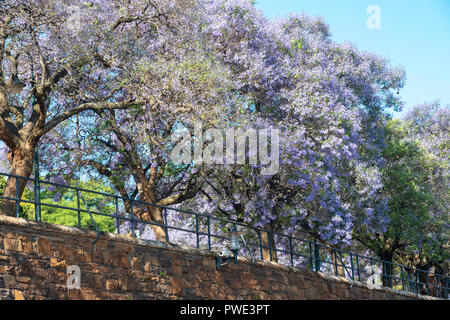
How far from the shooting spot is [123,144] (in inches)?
774

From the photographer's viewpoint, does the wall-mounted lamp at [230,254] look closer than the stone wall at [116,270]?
No

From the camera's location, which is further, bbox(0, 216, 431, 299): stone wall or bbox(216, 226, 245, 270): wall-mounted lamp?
bbox(216, 226, 245, 270): wall-mounted lamp

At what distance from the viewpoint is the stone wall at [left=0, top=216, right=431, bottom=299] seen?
12086mm

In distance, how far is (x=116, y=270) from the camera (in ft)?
45.7

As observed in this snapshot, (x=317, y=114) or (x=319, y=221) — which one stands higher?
(x=317, y=114)

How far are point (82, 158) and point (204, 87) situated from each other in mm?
5338

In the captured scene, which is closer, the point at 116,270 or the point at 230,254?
the point at 116,270

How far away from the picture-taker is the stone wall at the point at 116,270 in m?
12.1

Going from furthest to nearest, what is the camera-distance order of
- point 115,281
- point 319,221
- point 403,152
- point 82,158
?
point 403,152 → point 319,221 → point 82,158 → point 115,281

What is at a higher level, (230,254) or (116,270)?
(230,254)

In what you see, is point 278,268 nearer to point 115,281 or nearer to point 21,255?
point 115,281

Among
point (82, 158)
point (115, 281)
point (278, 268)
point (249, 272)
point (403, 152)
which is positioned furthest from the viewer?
point (403, 152)
